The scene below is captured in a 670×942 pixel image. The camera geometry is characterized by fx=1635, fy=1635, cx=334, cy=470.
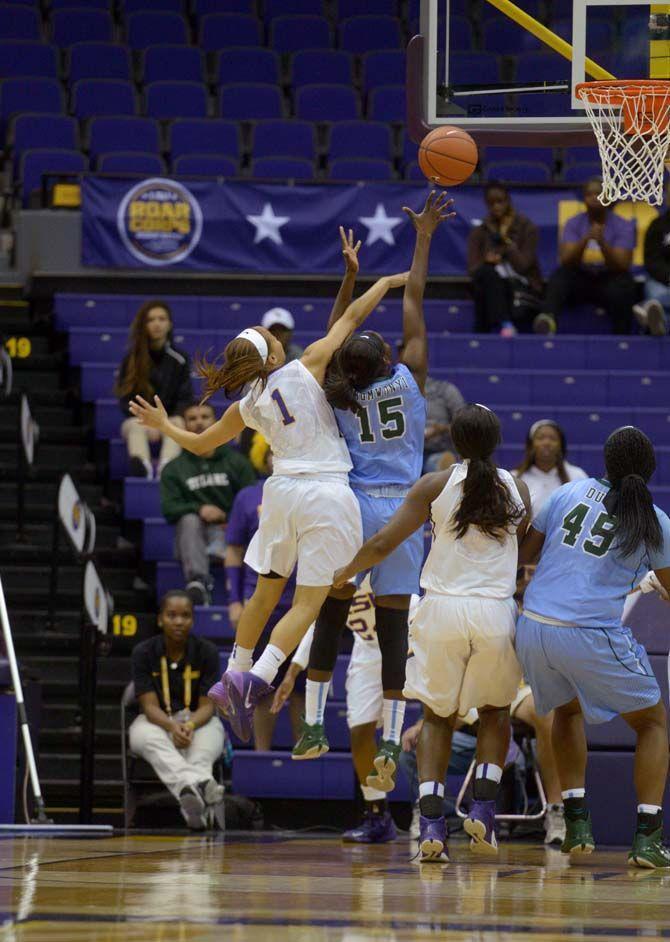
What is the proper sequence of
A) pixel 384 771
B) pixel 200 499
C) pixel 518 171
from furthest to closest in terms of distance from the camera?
pixel 518 171 → pixel 200 499 → pixel 384 771

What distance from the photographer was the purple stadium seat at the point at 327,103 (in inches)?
732

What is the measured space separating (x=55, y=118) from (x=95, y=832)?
33.9ft

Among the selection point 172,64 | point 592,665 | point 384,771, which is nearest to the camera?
point 592,665

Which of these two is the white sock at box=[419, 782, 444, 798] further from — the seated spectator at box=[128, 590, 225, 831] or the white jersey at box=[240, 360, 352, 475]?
the seated spectator at box=[128, 590, 225, 831]

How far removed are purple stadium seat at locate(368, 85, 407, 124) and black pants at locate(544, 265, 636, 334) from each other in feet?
12.9

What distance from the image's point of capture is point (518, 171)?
57.3 ft

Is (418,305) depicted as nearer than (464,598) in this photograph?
No

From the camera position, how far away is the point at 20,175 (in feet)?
55.2

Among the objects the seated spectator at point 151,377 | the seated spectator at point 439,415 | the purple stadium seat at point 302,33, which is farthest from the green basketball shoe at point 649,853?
the purple stadium seat at point 302,33

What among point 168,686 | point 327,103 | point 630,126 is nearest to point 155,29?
point 327,103

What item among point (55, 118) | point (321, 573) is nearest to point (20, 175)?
point (55, 118)

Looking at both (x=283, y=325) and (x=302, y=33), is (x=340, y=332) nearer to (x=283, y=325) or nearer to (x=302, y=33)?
(x=283, y=325)

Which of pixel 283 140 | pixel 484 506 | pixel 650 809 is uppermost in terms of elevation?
pixel 283 140

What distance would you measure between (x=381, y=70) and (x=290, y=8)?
68.3 inches
